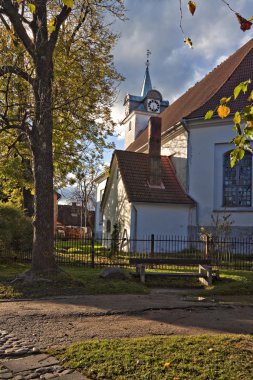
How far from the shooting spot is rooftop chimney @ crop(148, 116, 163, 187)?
79.0 ft

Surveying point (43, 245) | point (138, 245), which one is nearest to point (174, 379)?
point (43, 245)

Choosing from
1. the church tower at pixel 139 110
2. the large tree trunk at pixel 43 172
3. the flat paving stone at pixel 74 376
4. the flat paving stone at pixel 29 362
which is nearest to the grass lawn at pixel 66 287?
the large tree trunk at pixel 43 172

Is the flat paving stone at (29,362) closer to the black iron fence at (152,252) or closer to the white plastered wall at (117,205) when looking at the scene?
the black iron fence at (152,252)

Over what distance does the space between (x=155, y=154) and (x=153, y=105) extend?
22160 millimetres

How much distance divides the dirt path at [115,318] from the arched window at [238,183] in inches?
544

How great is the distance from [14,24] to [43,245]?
5.80 metres

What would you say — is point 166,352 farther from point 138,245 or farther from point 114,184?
point 114,184

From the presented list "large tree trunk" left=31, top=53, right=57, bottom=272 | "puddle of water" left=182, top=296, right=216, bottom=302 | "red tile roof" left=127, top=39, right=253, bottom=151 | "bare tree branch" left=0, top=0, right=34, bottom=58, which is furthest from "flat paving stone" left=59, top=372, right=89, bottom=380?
"red tile roof" left=127, top=39, right=253, bottom=151

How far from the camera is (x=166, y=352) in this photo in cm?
508

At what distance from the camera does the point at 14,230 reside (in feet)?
54.6

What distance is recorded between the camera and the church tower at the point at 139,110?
44625mm

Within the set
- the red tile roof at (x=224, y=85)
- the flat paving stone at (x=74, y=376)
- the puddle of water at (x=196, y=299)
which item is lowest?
the puddle of water at (x=196, y=299)

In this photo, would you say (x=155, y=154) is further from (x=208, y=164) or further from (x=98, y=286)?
(x=98, y=286)

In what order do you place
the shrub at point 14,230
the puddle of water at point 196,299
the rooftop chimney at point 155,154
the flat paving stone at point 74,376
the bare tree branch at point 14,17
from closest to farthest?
the flat paving stone at point 74,376, the puddle of water at point 196,299, the bare tree branch at point 14,17, the shrub at point 14,230, the rooftop chimney at point 155,154
